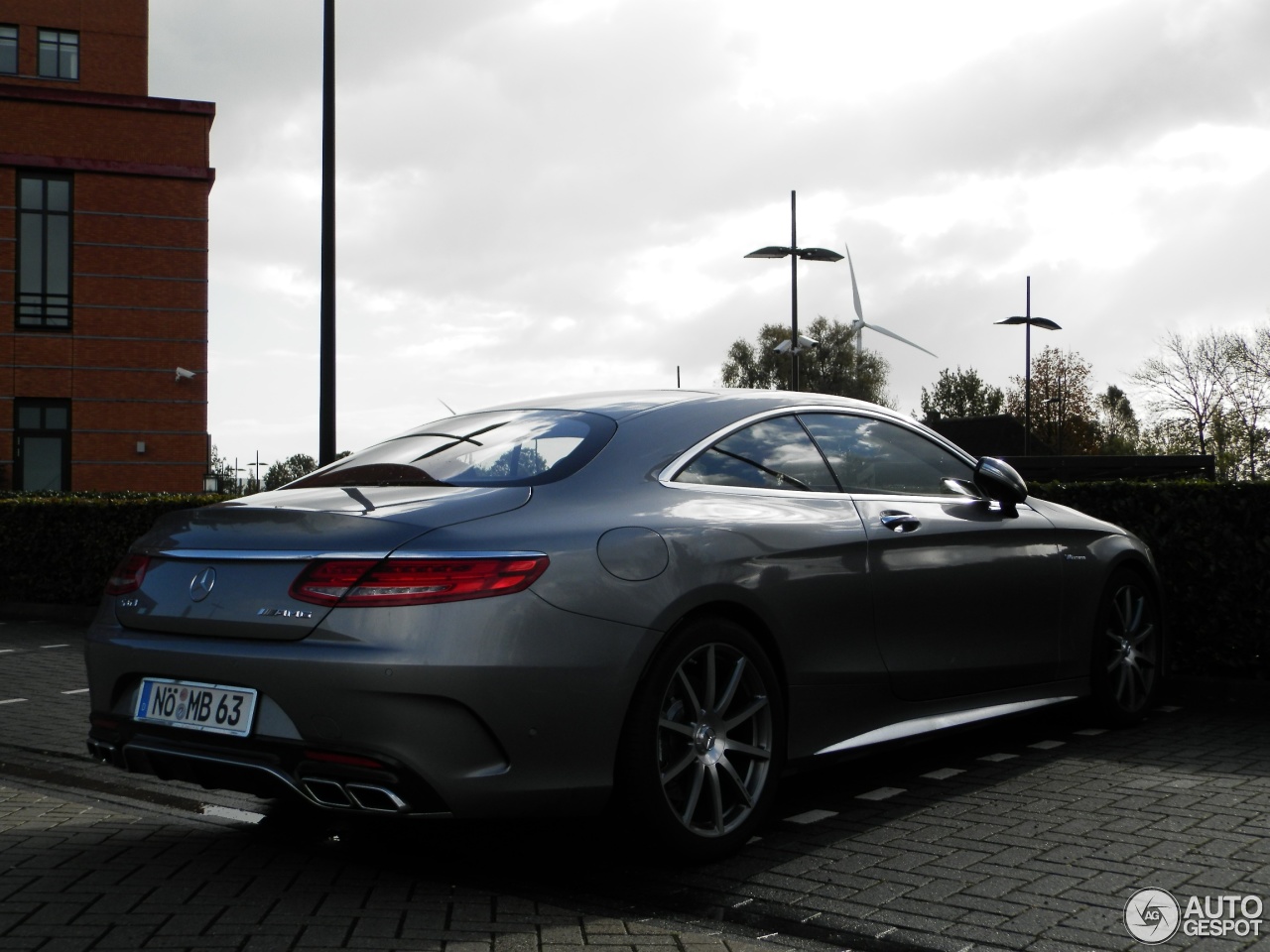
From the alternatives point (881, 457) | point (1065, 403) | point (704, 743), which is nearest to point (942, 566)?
point (881, 457)

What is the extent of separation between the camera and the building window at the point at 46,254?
3491 cm

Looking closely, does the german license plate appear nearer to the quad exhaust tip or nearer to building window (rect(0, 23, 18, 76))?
the quad exhaust tip

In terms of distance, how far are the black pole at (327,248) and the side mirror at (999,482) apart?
811 centimetres

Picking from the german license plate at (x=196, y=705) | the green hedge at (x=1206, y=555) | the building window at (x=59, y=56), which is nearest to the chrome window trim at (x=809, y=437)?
the german license plate at (x=196, y=705)

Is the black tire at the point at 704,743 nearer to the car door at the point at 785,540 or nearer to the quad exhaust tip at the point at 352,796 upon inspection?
the car door at the point at 785,540

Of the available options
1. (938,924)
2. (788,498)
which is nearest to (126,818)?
(788,498)

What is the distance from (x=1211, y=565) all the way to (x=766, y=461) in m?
4.16

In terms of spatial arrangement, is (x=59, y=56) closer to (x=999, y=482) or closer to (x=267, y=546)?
(x=999, y=482)

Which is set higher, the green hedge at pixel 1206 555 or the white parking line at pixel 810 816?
the green hedge at pixel 1206 555

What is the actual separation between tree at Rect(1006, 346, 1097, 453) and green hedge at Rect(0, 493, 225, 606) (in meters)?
65.0

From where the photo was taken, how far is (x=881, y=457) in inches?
221

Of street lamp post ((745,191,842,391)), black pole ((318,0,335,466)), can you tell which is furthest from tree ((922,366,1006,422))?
black pole ((318,0,335,466))

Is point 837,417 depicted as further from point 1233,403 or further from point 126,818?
point 1233,403

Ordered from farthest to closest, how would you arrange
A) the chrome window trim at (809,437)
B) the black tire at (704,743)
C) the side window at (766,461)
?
the side window at (766,461) < the chrome window trim at (809,437) < the black tire at (704,743)
